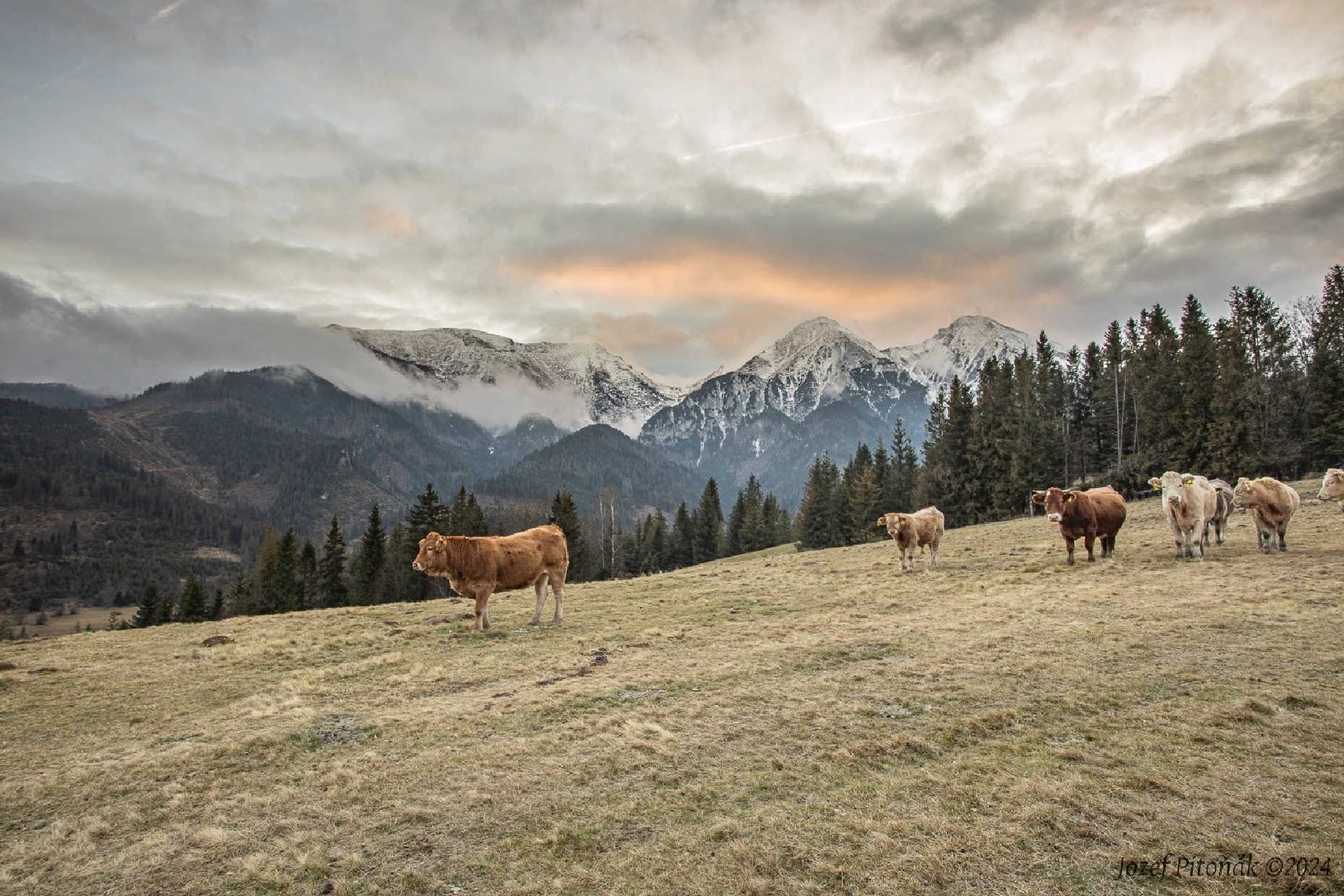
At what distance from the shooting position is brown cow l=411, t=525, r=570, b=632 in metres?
16.2

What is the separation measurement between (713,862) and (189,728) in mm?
9435

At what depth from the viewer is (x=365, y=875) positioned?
5.62m

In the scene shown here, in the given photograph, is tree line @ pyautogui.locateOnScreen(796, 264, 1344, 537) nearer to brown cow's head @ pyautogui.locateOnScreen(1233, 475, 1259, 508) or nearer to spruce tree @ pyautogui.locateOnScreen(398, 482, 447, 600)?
brown cow's head @ pyautogui.locateOnScreen(1233, 475, 1259, 508)

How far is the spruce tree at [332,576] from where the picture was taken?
194ft

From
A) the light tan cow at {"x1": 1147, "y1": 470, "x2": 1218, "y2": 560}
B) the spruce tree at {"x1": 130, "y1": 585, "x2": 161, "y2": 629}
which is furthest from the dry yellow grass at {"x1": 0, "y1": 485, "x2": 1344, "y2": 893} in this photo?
the spruce tree at {"x1": 130, "y1": 585, "x2": 161, "y2": 629}

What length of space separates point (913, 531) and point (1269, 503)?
37.0ft

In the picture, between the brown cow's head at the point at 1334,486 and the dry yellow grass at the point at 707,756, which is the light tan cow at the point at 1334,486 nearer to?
the brown cow's head at the point at 1334,486

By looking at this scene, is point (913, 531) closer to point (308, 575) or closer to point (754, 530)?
point (308, 575)

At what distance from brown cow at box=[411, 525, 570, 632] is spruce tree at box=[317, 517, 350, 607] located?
5008 cm

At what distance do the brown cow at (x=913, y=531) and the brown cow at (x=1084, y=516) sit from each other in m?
4.39

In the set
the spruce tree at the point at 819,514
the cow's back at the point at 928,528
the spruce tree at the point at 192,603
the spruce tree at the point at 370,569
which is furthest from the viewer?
the spruce tree at the point at 819,514

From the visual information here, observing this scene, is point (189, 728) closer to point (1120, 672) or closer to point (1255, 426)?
point (1120, 672)

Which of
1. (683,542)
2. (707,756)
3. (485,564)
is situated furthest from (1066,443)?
(707,756)

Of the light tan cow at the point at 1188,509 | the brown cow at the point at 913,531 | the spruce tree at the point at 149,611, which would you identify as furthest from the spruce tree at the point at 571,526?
the light tan cow at the point at 1188,509
